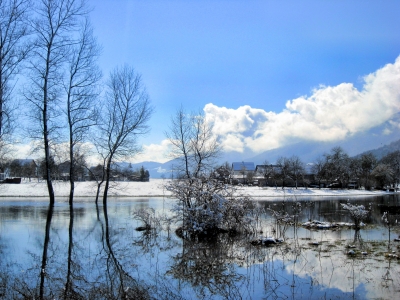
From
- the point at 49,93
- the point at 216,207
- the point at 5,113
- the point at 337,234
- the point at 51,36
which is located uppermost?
the point at 51,36

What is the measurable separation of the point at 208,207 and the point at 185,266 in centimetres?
500

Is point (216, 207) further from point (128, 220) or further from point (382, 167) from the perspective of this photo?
point (382, 167)

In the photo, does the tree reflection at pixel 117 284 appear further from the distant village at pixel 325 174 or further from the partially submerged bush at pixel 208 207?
the distant village at pixel 325 174

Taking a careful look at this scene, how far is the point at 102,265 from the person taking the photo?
32.1 feet

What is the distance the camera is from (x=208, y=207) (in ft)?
48.9

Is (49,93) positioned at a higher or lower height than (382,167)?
higher

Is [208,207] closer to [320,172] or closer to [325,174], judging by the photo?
[325,174]

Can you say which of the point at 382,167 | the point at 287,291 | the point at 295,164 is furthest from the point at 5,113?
the point at 382,167

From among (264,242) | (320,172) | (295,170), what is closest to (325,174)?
(320,172)

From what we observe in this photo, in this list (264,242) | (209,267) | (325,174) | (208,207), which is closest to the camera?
(209,267)

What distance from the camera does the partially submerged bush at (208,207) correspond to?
1487 cm

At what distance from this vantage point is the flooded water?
7798 millimetres

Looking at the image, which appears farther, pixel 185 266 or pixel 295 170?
pixel 295 170

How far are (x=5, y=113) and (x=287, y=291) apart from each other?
48.2 ft
